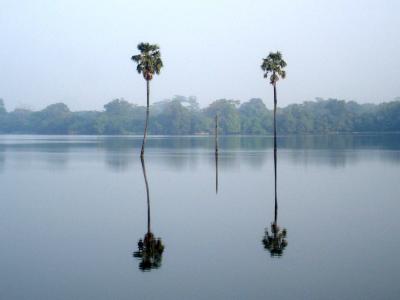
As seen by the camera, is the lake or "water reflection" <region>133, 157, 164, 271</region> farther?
"water reflection" <region>133, 157, 164, 271</region>

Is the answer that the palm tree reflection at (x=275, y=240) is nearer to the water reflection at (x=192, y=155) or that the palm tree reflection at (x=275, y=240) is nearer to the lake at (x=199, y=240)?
the lake at (x=199, y=240)

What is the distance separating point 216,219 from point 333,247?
22.6 feet

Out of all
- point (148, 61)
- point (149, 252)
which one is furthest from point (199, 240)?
point (148, 61)

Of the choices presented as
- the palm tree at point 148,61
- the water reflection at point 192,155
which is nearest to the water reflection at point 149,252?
the water reflection at point 192,155

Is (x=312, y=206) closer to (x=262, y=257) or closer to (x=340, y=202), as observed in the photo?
(x=340, y=202)

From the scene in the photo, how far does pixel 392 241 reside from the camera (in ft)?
68.6

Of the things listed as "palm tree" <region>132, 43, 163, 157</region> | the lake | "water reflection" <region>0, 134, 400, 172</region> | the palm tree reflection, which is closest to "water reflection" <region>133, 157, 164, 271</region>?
the lake

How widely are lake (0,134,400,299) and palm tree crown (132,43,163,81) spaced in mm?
33177

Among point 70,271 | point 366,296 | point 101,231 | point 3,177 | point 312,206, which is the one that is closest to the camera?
point 366,296

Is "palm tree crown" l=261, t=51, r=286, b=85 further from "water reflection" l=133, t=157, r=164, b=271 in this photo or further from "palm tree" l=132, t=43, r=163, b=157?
"water reflection" l=133, t=157, r=164, b=271

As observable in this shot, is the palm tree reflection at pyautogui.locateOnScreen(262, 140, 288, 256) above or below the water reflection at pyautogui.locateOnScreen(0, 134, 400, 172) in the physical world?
below

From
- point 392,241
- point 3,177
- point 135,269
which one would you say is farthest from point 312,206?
point 3,177

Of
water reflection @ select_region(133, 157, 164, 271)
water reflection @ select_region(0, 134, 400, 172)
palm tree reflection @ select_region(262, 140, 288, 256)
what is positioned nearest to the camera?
water reflection @ select_region(133, 157, 164, 271)

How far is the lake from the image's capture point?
609 inches
